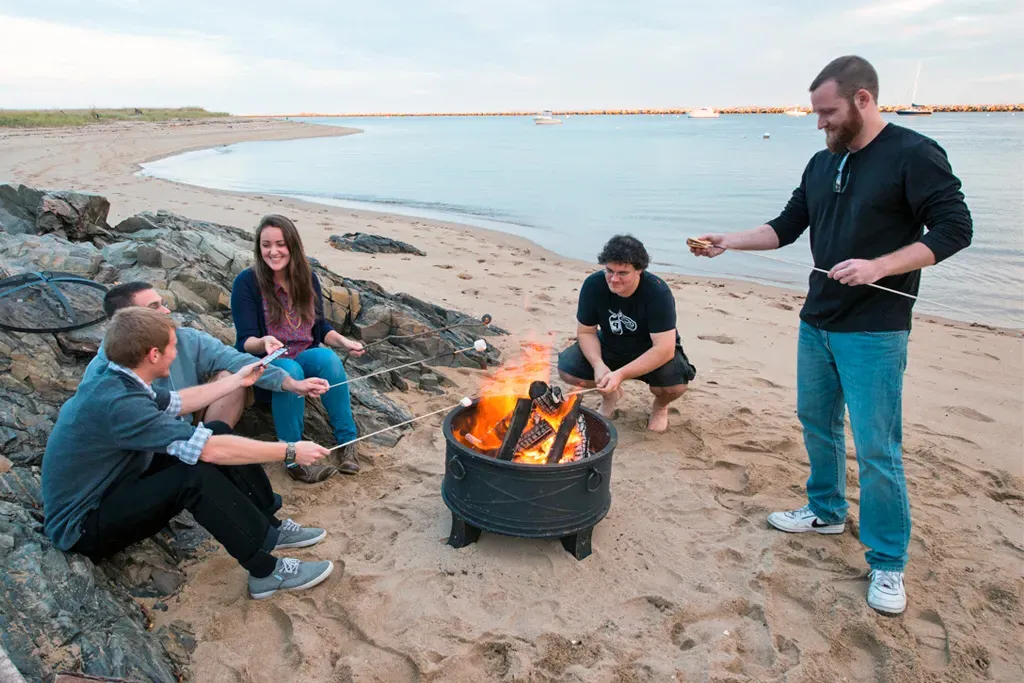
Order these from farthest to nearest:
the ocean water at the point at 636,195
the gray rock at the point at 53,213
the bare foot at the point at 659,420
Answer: the ocean water at the point at 636,195
the gray rock at the point at 53,213
the bare foot at the point at 659,420

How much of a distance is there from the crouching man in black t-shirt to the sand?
0.48m

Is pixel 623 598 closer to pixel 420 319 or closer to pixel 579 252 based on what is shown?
pixel 420 319

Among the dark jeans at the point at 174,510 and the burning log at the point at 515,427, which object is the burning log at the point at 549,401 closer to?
the burning log at the point at 515,427

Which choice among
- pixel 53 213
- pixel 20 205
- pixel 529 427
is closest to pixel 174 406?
pixel 529 427

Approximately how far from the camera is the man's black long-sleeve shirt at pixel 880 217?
2.69 m

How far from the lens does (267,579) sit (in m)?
3.09

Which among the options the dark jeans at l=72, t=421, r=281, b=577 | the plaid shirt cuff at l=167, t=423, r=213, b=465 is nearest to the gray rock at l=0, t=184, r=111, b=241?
the dark jeans at l=72, t=421, r=281, b=577

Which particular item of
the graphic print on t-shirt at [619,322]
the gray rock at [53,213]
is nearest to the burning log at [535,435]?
the graphic print on t-shirt at [619,322]

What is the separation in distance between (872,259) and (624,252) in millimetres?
1561

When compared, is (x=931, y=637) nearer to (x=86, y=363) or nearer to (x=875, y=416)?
(x=875, y=416)

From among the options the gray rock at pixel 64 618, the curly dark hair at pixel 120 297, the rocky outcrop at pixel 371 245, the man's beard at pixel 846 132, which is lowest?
the gray rock at pixel 64 618

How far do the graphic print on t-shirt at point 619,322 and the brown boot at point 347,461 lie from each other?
6.73 ft

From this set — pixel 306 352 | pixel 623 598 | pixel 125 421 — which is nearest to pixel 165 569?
pixel 125 421

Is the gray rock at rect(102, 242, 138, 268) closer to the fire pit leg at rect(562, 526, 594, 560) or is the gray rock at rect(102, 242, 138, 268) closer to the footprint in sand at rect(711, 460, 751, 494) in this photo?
the fire pit leg at rect(562, 526, 594, 560)
